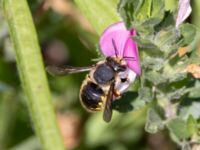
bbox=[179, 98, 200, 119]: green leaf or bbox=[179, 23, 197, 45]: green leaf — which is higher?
bbox=[179, 23, 197, 45]: green leaf

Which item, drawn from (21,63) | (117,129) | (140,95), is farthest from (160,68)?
(117,129)

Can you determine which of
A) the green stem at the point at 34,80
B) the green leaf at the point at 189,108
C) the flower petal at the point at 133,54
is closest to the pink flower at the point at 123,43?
the flower petal at the point at 133,54

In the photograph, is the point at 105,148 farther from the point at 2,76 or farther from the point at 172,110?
the point at 172,110

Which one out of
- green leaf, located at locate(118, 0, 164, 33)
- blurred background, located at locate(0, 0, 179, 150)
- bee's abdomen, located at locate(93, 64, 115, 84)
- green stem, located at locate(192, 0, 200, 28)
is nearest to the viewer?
green leaf, located at locate(118, 0, 164, 33)

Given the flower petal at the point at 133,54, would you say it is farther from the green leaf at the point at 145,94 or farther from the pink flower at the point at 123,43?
the green leaf at the point at 145,94

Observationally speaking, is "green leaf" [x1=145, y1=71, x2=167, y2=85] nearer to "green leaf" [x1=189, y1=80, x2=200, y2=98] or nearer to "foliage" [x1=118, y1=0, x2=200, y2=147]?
"foliage" [x1=118, y1=0, x2=200, y2=147]

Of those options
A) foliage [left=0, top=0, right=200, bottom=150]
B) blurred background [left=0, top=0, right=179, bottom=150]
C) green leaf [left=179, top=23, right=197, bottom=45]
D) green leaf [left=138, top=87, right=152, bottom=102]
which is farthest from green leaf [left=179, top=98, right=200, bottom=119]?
blurred background [left=0, top=0, right=179, bottom=150]
